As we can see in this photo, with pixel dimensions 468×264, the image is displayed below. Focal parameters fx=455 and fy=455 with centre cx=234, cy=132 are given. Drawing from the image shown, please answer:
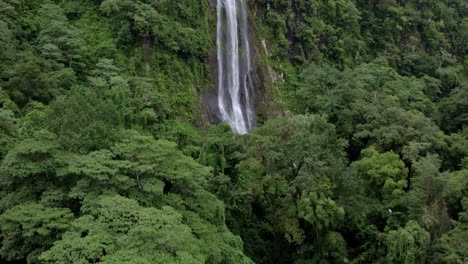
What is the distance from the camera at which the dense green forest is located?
1238 cm

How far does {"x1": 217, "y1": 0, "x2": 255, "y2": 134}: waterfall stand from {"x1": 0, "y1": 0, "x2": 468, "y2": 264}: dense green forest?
95 cm

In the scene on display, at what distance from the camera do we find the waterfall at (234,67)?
1182 inches

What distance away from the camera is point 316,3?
40.9 meters

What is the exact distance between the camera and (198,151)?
21453mm

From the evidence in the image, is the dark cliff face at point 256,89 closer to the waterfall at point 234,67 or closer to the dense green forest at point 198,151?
the dense green forest at point 198,151

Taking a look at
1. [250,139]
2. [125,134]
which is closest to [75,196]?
[125,134]

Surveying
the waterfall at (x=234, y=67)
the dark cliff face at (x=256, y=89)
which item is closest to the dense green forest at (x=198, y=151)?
the dark cliff face at (x=256, y=89)

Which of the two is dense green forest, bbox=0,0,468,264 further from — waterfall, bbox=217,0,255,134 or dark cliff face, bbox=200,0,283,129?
waterfall, bbox=217,0,255,134

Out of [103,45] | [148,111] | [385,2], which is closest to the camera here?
[148,111]

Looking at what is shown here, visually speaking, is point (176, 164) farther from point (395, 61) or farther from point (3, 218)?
point (395, 61)

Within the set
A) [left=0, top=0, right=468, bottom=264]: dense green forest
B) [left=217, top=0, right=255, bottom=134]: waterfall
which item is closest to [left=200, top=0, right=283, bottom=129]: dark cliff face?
[left=0, top=0, right=468, bottom=264]: dense green forest

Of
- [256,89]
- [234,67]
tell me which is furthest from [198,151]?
[256,89]

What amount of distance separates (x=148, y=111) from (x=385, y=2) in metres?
34.9

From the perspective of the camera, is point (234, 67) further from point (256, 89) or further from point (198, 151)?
point (198, 151)
